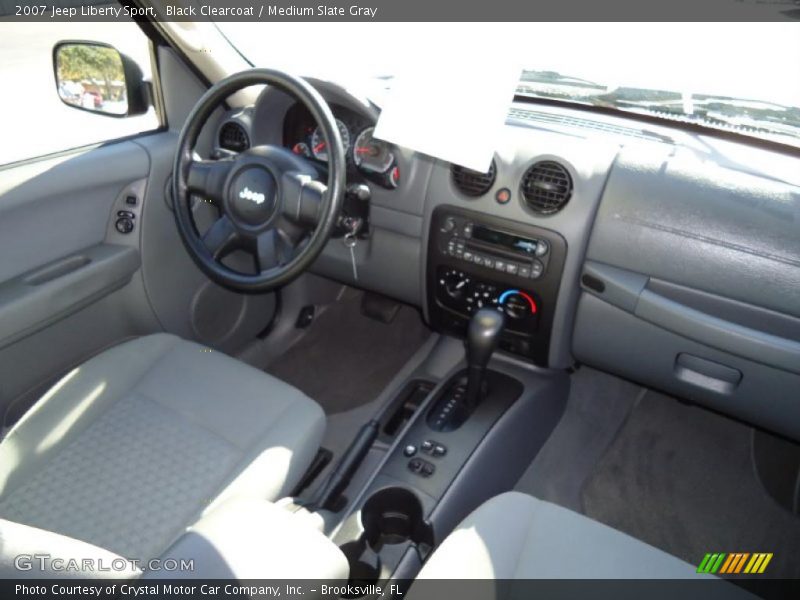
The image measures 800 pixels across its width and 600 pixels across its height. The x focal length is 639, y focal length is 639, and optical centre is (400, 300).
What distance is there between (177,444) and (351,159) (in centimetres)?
100

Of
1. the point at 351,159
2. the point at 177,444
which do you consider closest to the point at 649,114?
the point at 351,159

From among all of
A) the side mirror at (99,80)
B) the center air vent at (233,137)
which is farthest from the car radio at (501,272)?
the side mirror at (99,80)

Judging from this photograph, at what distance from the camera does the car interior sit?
146 centimetres

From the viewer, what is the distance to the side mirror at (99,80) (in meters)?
2.16

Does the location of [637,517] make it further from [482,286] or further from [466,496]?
[482,286]

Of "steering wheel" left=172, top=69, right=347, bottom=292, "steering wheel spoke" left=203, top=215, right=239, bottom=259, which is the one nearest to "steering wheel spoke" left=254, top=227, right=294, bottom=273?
"steering wheel" left=172, top=69, right=347, bottom=292

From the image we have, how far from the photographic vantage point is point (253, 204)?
1745 millimetres

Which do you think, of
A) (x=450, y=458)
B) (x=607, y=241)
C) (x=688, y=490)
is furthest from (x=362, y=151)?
(x=688, y=490)

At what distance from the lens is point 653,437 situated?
2389 mm

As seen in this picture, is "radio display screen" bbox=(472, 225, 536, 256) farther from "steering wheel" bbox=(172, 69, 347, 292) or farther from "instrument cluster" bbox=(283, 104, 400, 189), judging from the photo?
"steering wheel" bbox=(172, 69, 347, 292)

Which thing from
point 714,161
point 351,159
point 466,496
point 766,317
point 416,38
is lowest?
point 466,496

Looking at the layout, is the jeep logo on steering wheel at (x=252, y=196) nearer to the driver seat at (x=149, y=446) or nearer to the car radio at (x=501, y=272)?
the driver seat at (x=149, y=446)

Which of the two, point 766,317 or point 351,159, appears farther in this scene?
point 351,159

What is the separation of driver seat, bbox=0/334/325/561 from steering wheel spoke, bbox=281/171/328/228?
449 millimetres
